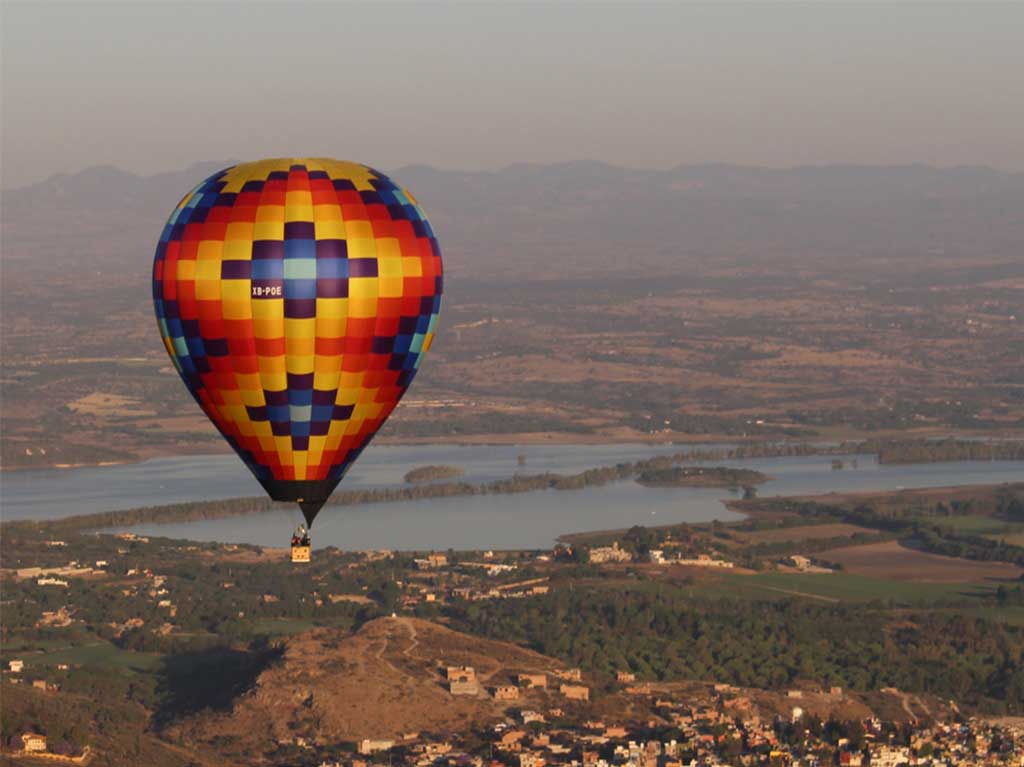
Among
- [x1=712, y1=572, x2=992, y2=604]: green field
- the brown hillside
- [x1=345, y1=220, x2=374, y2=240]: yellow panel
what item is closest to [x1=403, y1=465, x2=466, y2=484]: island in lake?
[x1=712, y1=572, x2=992, y2=604]: green field

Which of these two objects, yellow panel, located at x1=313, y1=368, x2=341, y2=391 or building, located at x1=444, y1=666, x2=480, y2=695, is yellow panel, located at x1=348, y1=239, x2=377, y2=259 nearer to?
yellow panel, located at x1=313, y1=368, x2=341, y2=391

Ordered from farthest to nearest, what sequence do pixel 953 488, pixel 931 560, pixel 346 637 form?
1. pixel 953 488
2. pixel 931 560
3. pixel 346 637

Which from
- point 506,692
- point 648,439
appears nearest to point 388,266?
point 506,692

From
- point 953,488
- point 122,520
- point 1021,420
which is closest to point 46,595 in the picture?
point 122,520

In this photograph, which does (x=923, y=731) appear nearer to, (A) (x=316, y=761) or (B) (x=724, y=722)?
(B) (x=724, y=722)

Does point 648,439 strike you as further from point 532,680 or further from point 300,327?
point 300,327

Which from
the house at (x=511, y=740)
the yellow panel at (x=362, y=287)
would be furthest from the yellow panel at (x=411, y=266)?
the house at (x=511, y=740)

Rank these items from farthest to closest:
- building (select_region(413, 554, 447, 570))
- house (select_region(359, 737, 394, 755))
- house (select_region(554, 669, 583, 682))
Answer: building (select_region(413, 554, 447, 570))
house (select_region(554, 669, 583, 682))
house (select_region(359, 737, 394, 755))
